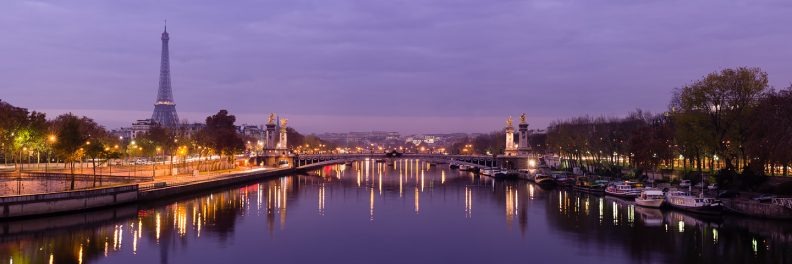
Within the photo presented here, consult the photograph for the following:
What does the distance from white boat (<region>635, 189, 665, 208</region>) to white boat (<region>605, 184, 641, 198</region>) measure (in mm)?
5026

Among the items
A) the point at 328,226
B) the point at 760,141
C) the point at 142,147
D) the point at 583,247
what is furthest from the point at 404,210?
the point at 142,147

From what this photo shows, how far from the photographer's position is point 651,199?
54219 mm

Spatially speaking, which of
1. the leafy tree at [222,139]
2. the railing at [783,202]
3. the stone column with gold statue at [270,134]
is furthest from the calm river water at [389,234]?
the stone column with gold statue at [270,134]

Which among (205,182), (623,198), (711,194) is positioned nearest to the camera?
(711,194)

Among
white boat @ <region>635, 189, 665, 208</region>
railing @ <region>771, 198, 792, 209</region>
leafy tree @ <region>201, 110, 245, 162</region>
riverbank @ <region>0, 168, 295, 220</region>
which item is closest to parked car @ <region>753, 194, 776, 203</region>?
railing @ <region>771, 198, 792, 209</region>

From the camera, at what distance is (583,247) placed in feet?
124

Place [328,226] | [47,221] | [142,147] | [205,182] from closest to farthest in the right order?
[47,221] → [328,226] → [205,182] → [142,147]

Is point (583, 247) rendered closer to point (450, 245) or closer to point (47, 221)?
point (450, 245)

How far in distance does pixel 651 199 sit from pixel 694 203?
192 inches

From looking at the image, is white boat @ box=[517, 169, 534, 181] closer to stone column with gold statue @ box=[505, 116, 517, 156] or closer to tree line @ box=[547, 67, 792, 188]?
tree line @ box=[547, 67, 792, 188]

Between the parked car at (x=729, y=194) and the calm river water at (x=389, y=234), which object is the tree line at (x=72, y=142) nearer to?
the calm river water at (x=389, y=234)

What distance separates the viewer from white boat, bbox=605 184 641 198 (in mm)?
61219

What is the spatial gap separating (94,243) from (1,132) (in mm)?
33507

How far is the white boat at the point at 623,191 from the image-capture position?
61219 millimetres
